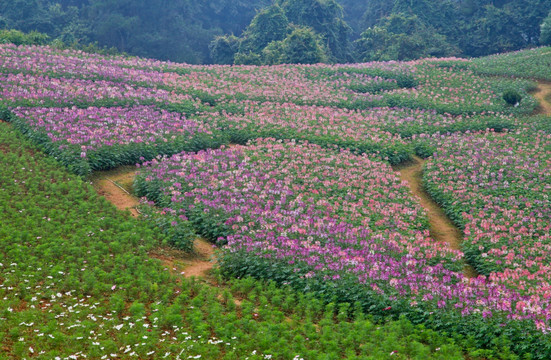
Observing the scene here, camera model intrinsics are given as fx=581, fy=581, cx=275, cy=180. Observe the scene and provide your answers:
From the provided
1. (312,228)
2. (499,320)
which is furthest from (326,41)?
(499,320)

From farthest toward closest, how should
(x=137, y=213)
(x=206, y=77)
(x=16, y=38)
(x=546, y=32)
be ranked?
(x=546, y=32) < (x=16, y=38) < (x=206, y=77) < (x=137, y=213)

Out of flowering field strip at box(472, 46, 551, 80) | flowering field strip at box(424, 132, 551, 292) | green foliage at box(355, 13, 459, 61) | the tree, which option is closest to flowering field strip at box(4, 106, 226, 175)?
flowering field strip at box(424, 132, 551, 292)

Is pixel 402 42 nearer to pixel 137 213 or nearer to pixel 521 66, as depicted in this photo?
pixel 521 66

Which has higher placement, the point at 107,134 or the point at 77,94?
the point at 77,94

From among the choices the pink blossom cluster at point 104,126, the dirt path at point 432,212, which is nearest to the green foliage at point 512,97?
the dirt path at point 432,212

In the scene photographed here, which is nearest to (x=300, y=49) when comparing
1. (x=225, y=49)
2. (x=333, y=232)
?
(x=225, y=49)

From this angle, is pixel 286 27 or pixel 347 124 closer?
pixel 347 124

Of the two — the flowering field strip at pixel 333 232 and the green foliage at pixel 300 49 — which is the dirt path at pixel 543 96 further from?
the green foliage at pixel 300 49

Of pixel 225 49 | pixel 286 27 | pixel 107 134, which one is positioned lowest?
pixel 107 134
